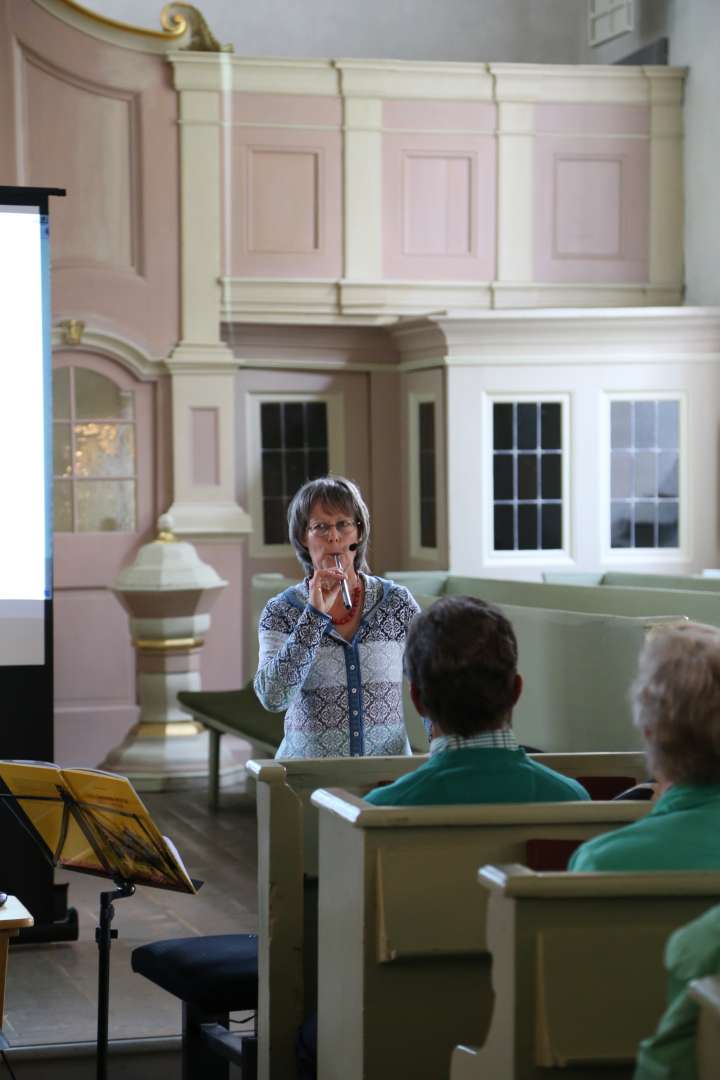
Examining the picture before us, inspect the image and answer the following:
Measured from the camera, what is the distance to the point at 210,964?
323cm

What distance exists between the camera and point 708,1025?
1613 millimetres

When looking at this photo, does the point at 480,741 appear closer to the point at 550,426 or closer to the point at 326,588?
the point at 326,588

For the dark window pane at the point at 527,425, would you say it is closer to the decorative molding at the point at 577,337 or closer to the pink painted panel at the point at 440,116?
the decorative molding at the point at 577,337

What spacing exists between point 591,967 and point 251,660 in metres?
6.74

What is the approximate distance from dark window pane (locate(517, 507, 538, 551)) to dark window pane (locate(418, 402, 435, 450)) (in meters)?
0.64

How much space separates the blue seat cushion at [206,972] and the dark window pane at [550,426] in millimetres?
5920

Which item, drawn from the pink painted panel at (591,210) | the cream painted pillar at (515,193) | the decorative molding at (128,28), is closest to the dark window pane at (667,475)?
the pink painted panel at (591,210)

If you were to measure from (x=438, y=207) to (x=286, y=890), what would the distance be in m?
6.93

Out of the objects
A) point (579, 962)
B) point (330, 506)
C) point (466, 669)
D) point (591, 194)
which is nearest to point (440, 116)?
point (591, 194)

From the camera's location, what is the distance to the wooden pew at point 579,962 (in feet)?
6.43

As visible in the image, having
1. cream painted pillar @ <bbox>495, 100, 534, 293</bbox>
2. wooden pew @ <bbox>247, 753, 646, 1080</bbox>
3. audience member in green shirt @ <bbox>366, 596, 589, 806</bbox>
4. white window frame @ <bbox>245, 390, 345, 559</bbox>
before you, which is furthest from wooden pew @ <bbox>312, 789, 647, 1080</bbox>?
cream painted pillar @ <bbox>495, 100, 534, 293</bbox>

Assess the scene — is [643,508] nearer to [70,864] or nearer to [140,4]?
[140,4]

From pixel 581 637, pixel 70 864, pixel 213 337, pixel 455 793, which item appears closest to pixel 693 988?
pixel 455 793

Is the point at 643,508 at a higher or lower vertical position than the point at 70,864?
higher
